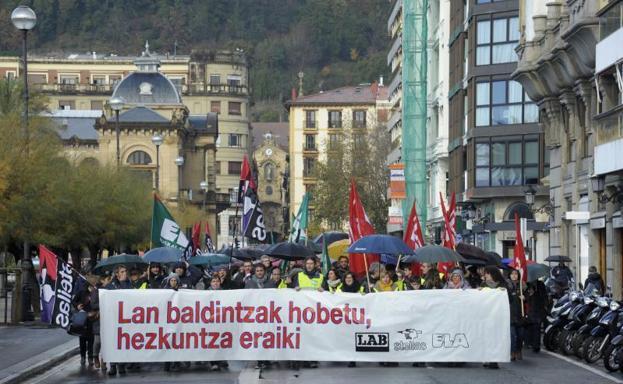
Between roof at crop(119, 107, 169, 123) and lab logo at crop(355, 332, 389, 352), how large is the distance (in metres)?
107

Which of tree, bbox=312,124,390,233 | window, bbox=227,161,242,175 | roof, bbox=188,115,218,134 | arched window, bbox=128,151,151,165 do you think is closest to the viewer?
tree, bbox=312,124,390,233

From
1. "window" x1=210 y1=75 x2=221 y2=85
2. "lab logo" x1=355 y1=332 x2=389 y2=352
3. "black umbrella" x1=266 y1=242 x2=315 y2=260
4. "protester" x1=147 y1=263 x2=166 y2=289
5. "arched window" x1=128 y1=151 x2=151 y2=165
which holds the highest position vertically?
"window" x1=210 y1=75 x2=221 y2=85

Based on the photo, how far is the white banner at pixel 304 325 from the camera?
23.7 m

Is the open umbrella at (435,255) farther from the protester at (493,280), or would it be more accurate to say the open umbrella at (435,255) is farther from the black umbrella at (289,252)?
the black umbrella at (289,252)

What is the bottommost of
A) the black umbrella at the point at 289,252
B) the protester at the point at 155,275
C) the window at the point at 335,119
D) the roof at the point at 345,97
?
the protester at the point at 155,275

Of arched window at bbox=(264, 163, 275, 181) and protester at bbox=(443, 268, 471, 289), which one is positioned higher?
arched window at bbox=(264, 163, 275, 181)

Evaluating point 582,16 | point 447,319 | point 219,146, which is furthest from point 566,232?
point 219,146

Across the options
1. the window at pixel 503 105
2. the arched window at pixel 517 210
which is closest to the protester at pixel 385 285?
the arched window at pixel 517 210

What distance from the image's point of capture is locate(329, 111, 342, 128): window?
170 metres

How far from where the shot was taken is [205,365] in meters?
24.9

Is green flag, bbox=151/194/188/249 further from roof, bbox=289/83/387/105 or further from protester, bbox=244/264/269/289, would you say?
roof, bbox=289/83/387/105

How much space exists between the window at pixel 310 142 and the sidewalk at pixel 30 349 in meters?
133

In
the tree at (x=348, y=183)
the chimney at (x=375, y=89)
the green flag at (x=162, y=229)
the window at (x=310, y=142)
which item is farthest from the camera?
the window at (x=310, y=142)

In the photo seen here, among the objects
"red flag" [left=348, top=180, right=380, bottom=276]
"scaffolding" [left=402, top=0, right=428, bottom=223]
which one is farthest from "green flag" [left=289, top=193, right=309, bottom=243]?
"scaffolding" [left=402, top=0, right=428, bottom=223]
